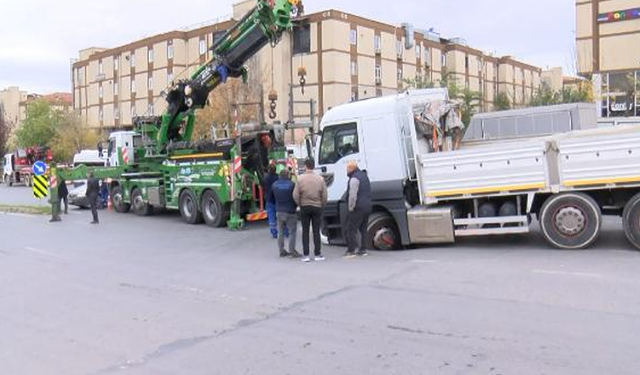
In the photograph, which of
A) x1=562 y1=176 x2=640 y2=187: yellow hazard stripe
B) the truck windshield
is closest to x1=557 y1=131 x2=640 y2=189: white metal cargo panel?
x1=562 y1=176 x2=640 y2=187: yellow hazard stripe

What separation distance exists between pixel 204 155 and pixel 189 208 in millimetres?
1809

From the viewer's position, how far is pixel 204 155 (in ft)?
55.7

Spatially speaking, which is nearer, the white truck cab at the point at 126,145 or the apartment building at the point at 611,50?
the white truck cab at the point at 126,145

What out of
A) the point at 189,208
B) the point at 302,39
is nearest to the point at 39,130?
the point at 302,39

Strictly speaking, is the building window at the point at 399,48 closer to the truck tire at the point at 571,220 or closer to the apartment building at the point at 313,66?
the apartment building at the point at 313,66

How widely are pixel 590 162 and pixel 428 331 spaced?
550 centimetres

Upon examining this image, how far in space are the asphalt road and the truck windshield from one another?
180 centimetres

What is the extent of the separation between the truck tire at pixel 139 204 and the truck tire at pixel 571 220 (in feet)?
43.8

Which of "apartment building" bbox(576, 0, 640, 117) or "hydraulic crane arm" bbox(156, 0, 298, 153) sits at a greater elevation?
"apartment building" bbox(576, 0, 640, 117)

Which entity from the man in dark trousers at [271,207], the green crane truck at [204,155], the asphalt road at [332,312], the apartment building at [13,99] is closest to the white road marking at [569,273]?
the asphalt road at [332,312]

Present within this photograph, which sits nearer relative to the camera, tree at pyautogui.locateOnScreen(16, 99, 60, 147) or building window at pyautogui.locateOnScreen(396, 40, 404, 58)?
building window at pyautogui.locateOnScreen(396, 40, 404, 58)

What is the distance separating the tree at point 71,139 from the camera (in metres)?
61.2

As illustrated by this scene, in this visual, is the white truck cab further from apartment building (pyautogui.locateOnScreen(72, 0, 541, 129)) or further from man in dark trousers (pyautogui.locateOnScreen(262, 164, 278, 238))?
apartment building (pyautogui.locateOnScreen(72, 0, 541, 129))

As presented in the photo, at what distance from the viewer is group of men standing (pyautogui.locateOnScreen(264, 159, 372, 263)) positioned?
10.9m
